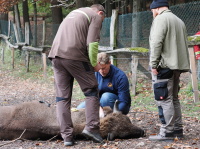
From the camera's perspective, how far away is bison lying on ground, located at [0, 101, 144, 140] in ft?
16.7

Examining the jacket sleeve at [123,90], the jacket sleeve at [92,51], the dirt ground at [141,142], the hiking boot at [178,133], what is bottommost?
the dirt ground at [141,142]

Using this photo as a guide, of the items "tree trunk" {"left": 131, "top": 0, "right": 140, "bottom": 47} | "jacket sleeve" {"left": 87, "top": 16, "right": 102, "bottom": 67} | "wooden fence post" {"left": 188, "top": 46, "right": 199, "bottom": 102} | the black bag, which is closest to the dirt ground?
the black bag

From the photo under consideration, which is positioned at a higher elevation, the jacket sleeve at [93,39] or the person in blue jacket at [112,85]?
the jacket sleeve at [93,39]

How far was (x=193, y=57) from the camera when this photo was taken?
8422 mm

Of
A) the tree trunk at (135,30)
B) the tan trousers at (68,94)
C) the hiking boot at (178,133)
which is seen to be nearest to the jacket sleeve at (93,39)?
the tan trousers at (68,94)

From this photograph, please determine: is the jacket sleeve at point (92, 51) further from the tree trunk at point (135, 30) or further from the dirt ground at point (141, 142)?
the tree trunk at point (135, 30)

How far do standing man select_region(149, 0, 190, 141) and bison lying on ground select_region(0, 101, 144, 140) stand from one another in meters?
0.54

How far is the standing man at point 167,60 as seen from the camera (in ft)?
15.8

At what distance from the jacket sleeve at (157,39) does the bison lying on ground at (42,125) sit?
0.99 meters

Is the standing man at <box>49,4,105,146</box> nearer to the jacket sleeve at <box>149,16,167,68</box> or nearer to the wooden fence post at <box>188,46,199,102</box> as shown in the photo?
the jacket sleeve at <box>149,16,167,68</box>

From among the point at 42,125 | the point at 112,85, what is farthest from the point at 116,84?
the point at 42,125

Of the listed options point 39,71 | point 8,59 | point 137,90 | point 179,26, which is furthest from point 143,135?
point 8,59

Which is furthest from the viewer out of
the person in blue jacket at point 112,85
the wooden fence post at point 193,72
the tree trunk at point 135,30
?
the tree trunk at point 135,30

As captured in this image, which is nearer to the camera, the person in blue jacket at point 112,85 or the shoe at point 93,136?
the shoe at point 93,136
